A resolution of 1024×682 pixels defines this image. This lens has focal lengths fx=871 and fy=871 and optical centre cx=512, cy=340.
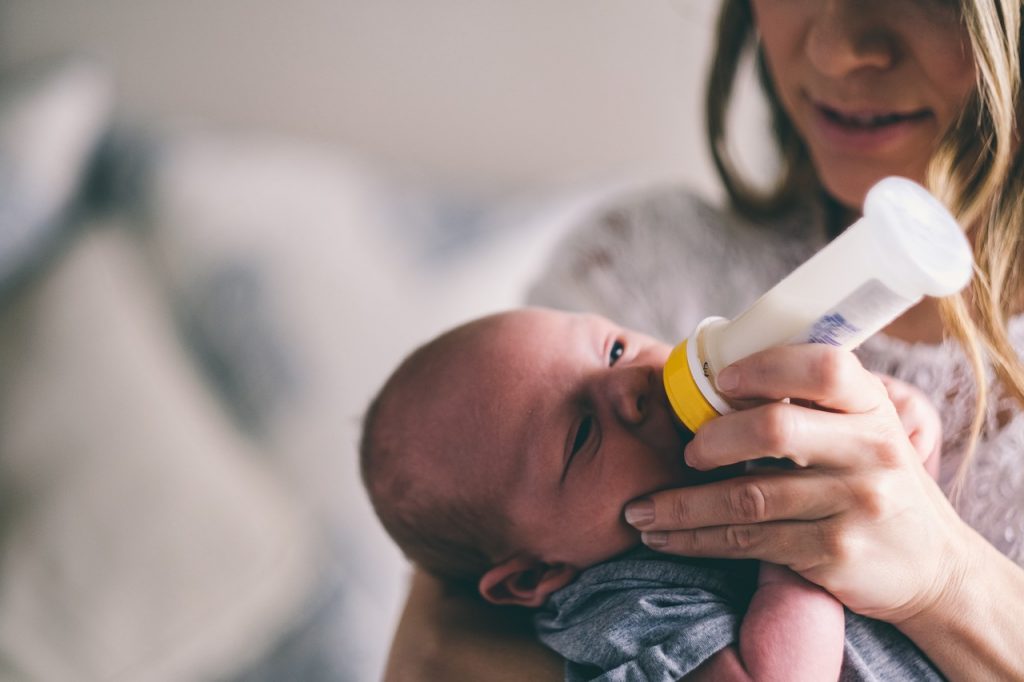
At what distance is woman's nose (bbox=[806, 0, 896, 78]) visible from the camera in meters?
0.89

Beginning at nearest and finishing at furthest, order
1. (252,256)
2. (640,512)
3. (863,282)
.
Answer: (863,282) → (640,512) → (252,256)

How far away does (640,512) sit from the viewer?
80cm

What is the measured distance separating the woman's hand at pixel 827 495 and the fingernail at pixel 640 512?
2 centimetres

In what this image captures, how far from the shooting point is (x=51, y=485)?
1523 millimetres

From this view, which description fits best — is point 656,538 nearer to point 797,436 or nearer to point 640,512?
point 640,512

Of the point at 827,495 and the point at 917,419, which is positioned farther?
the point at 917,419

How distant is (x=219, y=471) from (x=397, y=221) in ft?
1.99

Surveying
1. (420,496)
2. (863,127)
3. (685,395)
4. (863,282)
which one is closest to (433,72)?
(863,127)

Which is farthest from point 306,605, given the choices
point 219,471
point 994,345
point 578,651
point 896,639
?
point 994,345

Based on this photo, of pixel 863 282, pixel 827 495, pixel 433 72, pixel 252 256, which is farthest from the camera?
pixel 433 72

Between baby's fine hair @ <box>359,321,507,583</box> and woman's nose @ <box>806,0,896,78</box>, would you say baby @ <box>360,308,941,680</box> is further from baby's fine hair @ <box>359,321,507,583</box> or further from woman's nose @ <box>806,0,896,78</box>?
woman's nose @ <box>806,0,896,78</box>

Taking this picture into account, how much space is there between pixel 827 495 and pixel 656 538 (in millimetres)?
167

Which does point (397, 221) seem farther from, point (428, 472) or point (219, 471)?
point (428, 472)

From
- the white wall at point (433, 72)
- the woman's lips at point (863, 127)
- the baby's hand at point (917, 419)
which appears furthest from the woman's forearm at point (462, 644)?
the white wall at point (433, 72)
